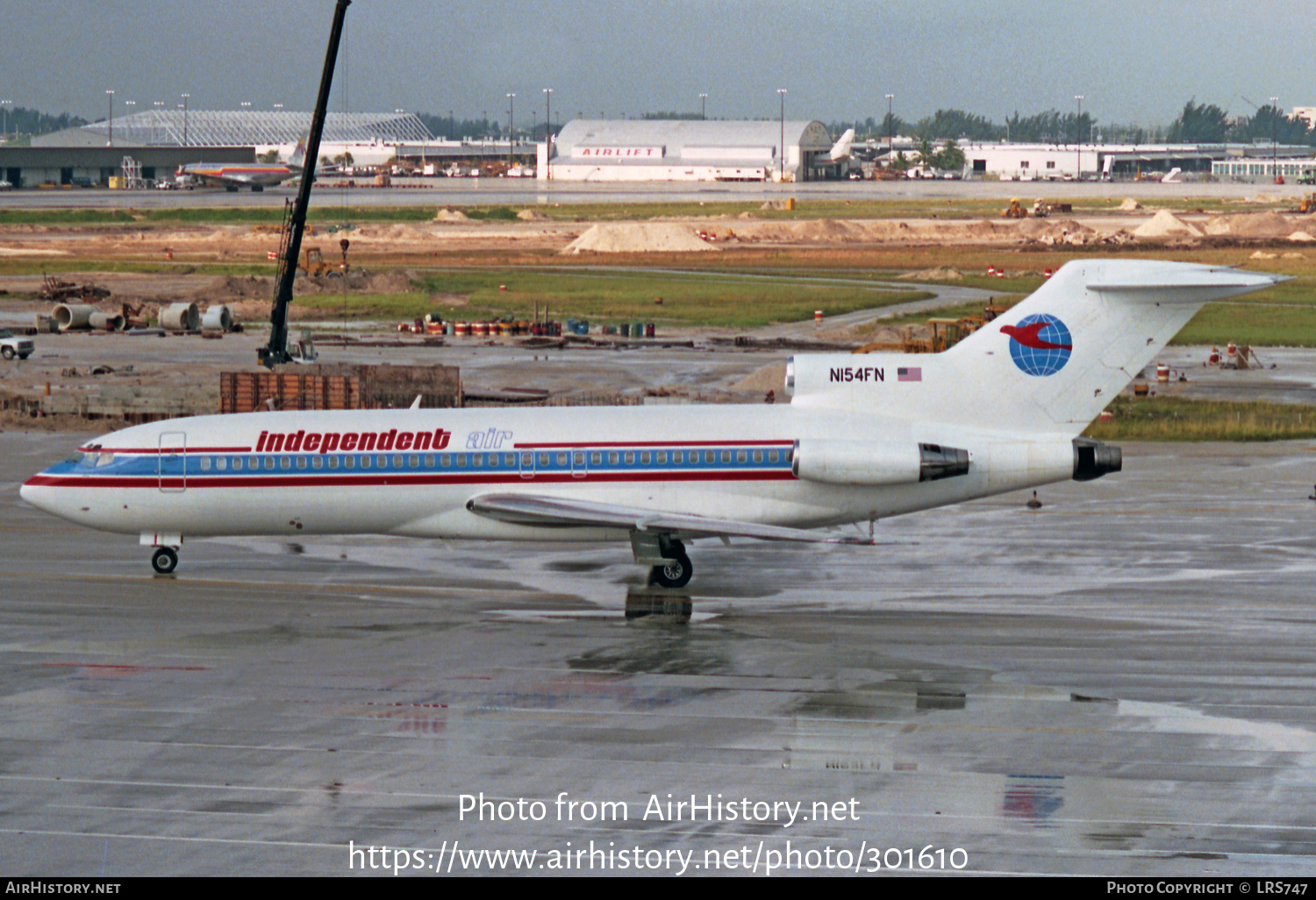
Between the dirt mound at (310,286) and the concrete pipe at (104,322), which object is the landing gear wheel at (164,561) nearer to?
the concrete pipe at (104,322)

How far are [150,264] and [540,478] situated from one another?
83050 mm

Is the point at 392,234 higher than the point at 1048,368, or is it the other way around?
the point at 392,234

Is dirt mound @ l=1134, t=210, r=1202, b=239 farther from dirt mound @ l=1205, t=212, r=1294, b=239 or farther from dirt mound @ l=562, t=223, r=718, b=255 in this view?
dirt mound @ l=562, t=223, r=718, b=255


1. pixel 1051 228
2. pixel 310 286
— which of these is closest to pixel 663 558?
pixel 310 286

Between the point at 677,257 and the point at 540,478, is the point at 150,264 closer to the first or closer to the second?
the point at 677,257

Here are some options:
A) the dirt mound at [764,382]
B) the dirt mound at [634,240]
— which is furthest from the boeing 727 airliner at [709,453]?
the dirt mound at [634,240]

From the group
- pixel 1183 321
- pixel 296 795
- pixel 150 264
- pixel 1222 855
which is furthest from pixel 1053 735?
pixel 150 264

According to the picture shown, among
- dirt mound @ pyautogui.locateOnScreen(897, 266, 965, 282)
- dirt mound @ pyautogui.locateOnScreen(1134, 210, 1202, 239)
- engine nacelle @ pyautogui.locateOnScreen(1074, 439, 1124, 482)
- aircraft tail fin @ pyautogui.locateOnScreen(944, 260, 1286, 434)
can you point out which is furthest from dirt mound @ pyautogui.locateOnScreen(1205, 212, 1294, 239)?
engine nacelle @ pyautogui.locateOnScreen(1074, 439, 1124, 482)

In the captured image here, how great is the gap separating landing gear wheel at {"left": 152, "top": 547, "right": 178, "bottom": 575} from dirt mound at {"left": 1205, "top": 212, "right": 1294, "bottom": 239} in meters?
114

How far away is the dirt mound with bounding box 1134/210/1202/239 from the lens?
417 feet

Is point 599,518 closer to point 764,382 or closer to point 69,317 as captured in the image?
point 764,382

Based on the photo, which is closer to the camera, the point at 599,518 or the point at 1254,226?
the point at 599,518

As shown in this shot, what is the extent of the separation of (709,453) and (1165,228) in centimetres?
10976

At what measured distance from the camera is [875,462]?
28219 mm
